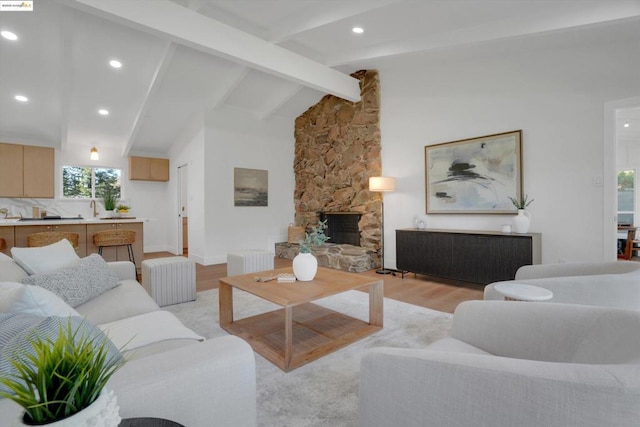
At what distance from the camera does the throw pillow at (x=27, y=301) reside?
1.16 meters

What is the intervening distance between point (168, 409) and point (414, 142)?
Answer: 5.12m

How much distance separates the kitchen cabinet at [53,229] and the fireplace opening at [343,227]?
421cm

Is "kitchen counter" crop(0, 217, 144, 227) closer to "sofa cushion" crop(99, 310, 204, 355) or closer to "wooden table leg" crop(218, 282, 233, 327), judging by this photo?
"wooden table leg" crop(218, 282, 233, 327)

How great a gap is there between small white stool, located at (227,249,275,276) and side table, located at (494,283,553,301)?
9.79ft

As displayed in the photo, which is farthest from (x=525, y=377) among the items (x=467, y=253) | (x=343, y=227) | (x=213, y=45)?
(x=343, y=227)

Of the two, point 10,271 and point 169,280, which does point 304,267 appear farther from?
point 10,271

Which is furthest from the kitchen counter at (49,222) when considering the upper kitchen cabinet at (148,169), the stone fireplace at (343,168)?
the stone fireplace at (343,168)

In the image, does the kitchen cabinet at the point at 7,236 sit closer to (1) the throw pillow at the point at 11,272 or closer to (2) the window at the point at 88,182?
(1) the throw pillow at the point at 11,272

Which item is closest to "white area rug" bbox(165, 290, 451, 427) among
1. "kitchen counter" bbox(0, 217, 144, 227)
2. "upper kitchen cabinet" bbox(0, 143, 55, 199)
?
"kitchen counter" bbox(0, 217, 144, 227)

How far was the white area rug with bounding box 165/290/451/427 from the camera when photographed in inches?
66.7

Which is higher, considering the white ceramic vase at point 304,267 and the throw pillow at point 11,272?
the throw pillow at point 11,272

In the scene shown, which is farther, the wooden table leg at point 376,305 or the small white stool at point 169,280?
the small white stool at point 169,280

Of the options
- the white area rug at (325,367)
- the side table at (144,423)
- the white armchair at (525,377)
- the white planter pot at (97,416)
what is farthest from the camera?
the white area rug at (325,367)

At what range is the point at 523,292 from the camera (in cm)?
196
